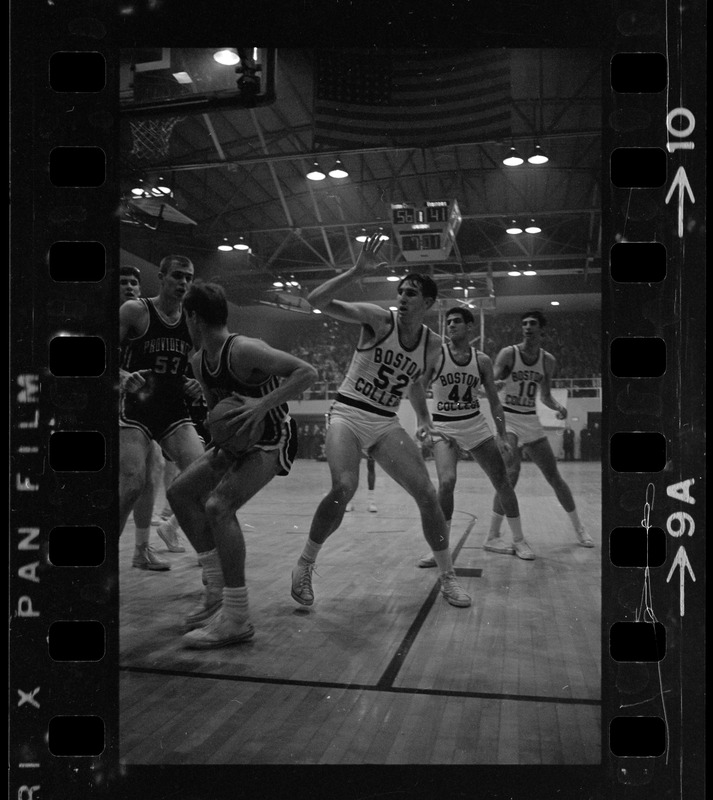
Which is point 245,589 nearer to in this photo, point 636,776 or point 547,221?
point 636,776

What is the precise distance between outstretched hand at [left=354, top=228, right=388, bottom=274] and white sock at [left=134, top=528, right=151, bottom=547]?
1.37 m

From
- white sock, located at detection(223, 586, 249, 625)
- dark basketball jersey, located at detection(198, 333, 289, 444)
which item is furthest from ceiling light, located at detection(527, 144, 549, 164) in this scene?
white sock, located at detection(223, 586, 249, 625)

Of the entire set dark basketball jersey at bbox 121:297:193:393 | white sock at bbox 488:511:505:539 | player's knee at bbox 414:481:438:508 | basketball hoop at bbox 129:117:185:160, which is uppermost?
basketball hoop at bbox 129:117:185:160

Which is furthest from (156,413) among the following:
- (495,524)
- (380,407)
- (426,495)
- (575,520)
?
(575,520)

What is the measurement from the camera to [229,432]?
2.56 m

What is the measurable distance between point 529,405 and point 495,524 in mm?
563

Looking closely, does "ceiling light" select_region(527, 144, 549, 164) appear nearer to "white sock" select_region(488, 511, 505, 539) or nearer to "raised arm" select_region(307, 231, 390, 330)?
"raised arm" select_region(307, 231, 390, 330)

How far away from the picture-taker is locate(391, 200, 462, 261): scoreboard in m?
2.37

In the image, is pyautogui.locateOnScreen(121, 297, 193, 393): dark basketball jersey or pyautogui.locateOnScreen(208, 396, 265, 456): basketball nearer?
pyautogui.locateOnScreen(121, 297, 193, 393): dark basketball jersey

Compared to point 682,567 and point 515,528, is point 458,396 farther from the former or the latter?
point 682,567

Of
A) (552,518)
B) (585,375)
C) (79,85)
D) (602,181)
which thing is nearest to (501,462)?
(552,518)

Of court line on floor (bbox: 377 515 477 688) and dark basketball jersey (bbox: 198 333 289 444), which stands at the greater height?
dark basketball jersey (bbox: 198 333 289 444)

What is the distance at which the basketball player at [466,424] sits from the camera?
2633mm

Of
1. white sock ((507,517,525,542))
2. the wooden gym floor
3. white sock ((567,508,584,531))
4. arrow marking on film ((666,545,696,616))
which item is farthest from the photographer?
white sock ((507,517,525,542))
